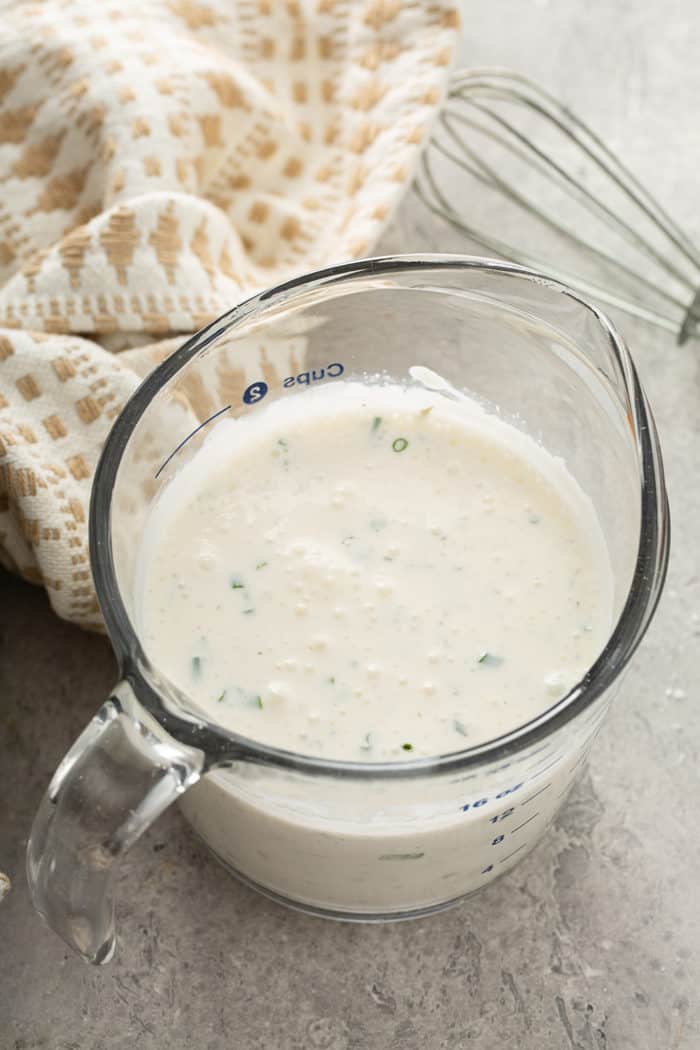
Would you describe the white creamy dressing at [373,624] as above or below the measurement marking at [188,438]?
below

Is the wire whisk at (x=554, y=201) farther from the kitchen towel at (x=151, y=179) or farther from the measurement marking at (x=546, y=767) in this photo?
the measurement marking at (x=546, y=767)

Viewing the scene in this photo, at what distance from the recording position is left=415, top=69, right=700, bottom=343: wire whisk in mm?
1293

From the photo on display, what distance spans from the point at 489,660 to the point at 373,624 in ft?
0.26

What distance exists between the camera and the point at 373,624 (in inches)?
34.1

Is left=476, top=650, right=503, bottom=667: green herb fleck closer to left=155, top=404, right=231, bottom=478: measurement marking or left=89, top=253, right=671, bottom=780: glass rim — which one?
left=89, top=253, right=671, bottom=780: glass rim

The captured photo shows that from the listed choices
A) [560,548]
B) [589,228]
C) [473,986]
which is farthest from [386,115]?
[473,986]

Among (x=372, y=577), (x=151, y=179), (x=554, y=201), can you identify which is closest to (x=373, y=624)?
(x=372, y=577)

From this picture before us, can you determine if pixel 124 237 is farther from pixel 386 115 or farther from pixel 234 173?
pixel 386 115

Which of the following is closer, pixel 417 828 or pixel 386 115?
pixel 417 828

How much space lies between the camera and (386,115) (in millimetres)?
1215

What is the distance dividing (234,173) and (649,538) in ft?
2.05

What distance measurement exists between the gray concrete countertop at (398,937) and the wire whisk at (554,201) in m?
0.37

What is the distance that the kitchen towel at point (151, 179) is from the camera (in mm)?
1024

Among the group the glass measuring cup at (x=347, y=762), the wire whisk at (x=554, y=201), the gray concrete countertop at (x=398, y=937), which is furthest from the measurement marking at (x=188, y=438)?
the wire whisk at (x=554, y=201)
